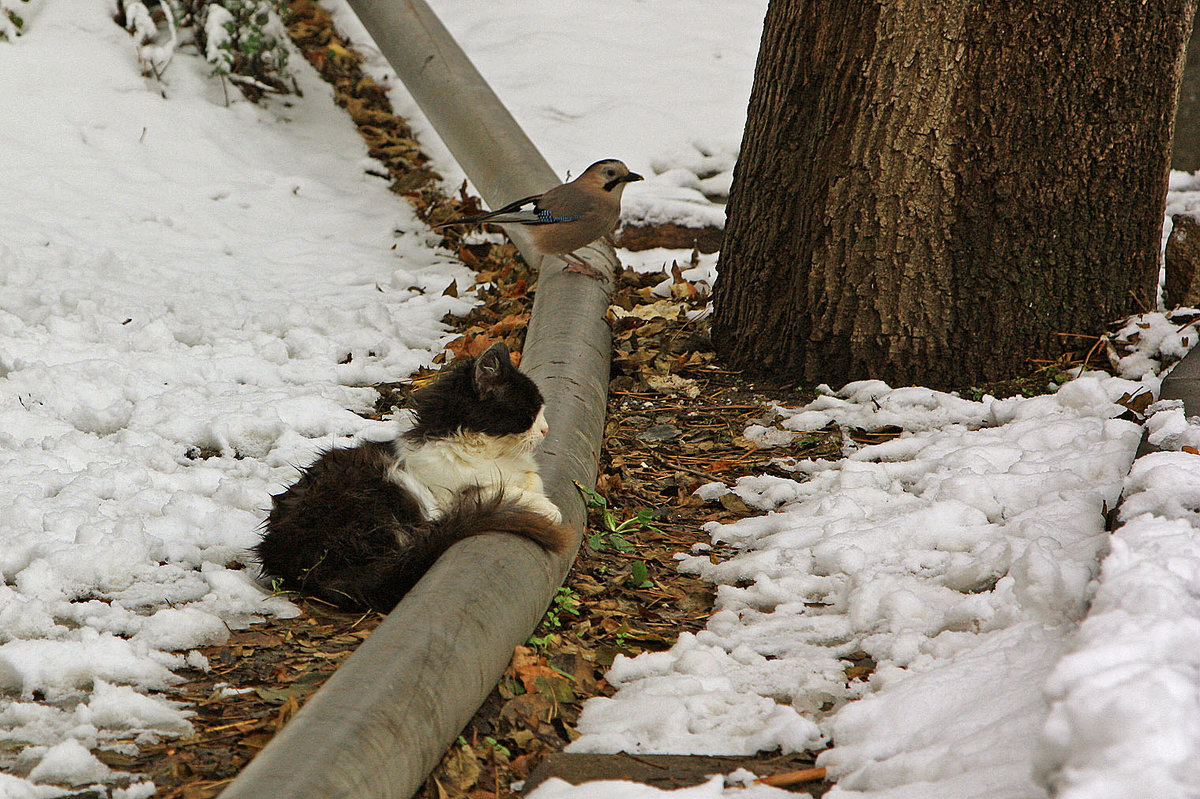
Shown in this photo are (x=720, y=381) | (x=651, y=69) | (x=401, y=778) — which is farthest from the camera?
(x=651, y=69)

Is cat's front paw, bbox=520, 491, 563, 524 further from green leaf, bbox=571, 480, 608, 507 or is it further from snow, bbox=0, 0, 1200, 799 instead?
snow, bbox=0, 0, 1200, 799

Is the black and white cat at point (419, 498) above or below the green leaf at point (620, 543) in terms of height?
above

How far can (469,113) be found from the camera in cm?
633

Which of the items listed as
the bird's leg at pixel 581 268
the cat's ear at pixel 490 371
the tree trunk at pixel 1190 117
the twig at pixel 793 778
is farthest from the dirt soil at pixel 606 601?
the tree trunk at pixel 1190 117

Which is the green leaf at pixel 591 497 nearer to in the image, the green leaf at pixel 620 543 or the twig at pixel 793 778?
the green leaf at pixel 620 543

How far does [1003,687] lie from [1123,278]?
112 inches

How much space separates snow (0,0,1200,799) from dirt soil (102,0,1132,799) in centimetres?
8

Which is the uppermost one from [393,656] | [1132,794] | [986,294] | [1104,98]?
[1104,98]

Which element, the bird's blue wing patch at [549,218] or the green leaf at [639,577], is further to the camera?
the bird's blue wing patch at [549,218]

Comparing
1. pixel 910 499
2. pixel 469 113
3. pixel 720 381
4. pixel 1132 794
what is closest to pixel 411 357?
pixel 720 381

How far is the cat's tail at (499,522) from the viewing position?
286 cm

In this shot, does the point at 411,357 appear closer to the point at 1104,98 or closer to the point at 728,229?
the point at 728,229

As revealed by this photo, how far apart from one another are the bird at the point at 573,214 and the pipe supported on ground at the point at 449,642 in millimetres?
337

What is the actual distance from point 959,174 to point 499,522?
8.10ft
